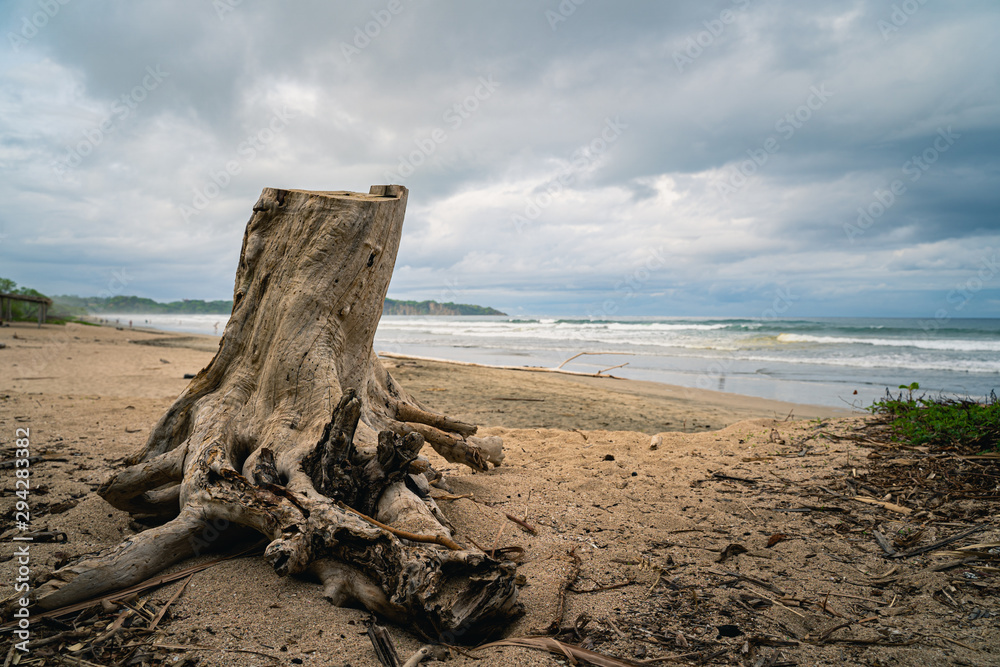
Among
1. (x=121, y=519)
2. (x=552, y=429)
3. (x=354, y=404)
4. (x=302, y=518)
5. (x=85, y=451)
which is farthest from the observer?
(x=552, y=429)

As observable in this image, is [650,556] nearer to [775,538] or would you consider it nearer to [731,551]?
[731,551]

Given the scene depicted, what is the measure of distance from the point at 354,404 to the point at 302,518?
615 mm

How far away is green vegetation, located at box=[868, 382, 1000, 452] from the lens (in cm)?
423

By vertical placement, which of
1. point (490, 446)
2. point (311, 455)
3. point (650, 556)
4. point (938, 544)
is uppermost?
point (311, 455)

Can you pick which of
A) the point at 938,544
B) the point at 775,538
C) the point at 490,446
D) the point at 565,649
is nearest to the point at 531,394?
the point at 490,446

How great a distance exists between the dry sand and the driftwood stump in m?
0.21

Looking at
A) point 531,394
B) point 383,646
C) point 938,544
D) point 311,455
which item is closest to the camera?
point 383,646

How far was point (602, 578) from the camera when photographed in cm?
283

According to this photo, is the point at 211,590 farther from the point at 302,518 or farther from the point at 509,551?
the point at 509,551

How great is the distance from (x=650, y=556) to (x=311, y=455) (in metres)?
2.13

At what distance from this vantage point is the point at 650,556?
3104 mm

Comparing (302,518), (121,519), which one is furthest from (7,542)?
(302,518)

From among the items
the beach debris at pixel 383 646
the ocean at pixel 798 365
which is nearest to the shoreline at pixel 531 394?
the ocean at pixel 798 365

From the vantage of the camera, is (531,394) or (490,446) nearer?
(490,446)
